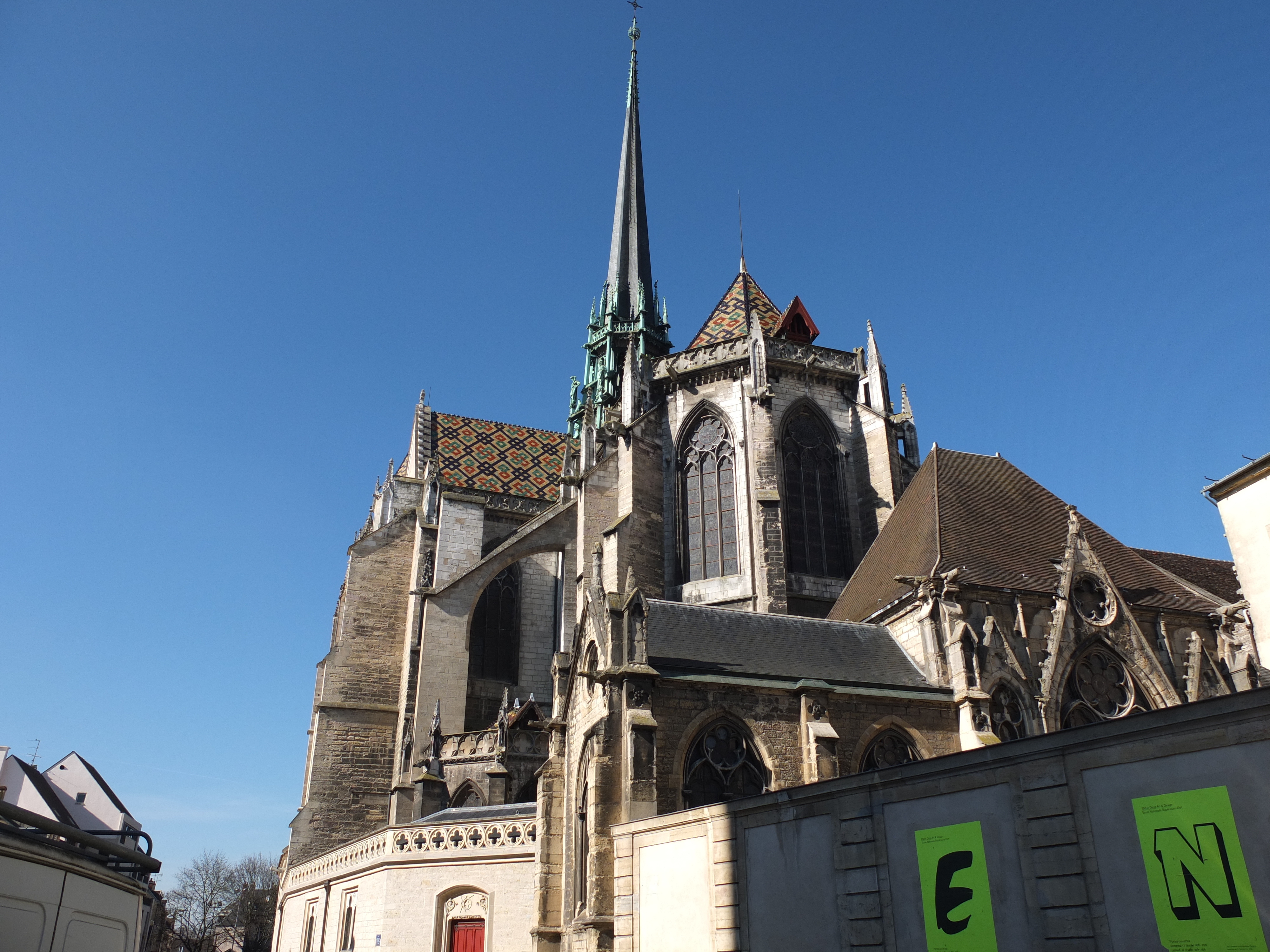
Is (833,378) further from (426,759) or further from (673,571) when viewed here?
(426,759)

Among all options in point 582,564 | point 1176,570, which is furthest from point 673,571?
point 1176,570

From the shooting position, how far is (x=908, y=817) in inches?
333

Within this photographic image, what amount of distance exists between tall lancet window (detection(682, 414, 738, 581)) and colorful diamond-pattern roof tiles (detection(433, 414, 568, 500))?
8490 mm

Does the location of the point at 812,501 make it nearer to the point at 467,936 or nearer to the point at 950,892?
the point at 467,936

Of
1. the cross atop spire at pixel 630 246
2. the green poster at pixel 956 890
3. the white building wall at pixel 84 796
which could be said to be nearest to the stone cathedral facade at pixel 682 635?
the green poster at pixel 956 890

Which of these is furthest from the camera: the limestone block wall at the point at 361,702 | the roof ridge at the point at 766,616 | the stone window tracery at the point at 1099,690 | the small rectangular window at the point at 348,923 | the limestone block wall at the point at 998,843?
the limestone block wall at the point at 361,702

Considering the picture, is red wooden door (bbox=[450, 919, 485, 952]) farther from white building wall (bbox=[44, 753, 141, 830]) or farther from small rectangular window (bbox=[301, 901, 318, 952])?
white building wall (bbox=[44, 753, 141, 830])

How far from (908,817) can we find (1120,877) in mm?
1968

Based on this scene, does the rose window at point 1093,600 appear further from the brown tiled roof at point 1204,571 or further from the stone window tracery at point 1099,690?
the brown tiled roof at point 1204,571

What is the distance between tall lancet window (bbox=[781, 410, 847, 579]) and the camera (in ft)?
70.1

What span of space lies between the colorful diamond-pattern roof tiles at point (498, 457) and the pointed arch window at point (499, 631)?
3582 millimetres

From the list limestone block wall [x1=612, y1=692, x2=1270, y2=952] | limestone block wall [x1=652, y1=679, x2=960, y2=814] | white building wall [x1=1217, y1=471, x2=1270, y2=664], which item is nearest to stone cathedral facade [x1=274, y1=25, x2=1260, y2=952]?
limestone block wall [x1=652, y1=679, x2=960, y2=814]

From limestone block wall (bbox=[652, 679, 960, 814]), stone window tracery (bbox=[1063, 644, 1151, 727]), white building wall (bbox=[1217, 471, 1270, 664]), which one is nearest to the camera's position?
limestone block wall (bbox=[652, 679, 960, 814])

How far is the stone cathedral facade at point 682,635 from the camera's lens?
13273 millimetres
